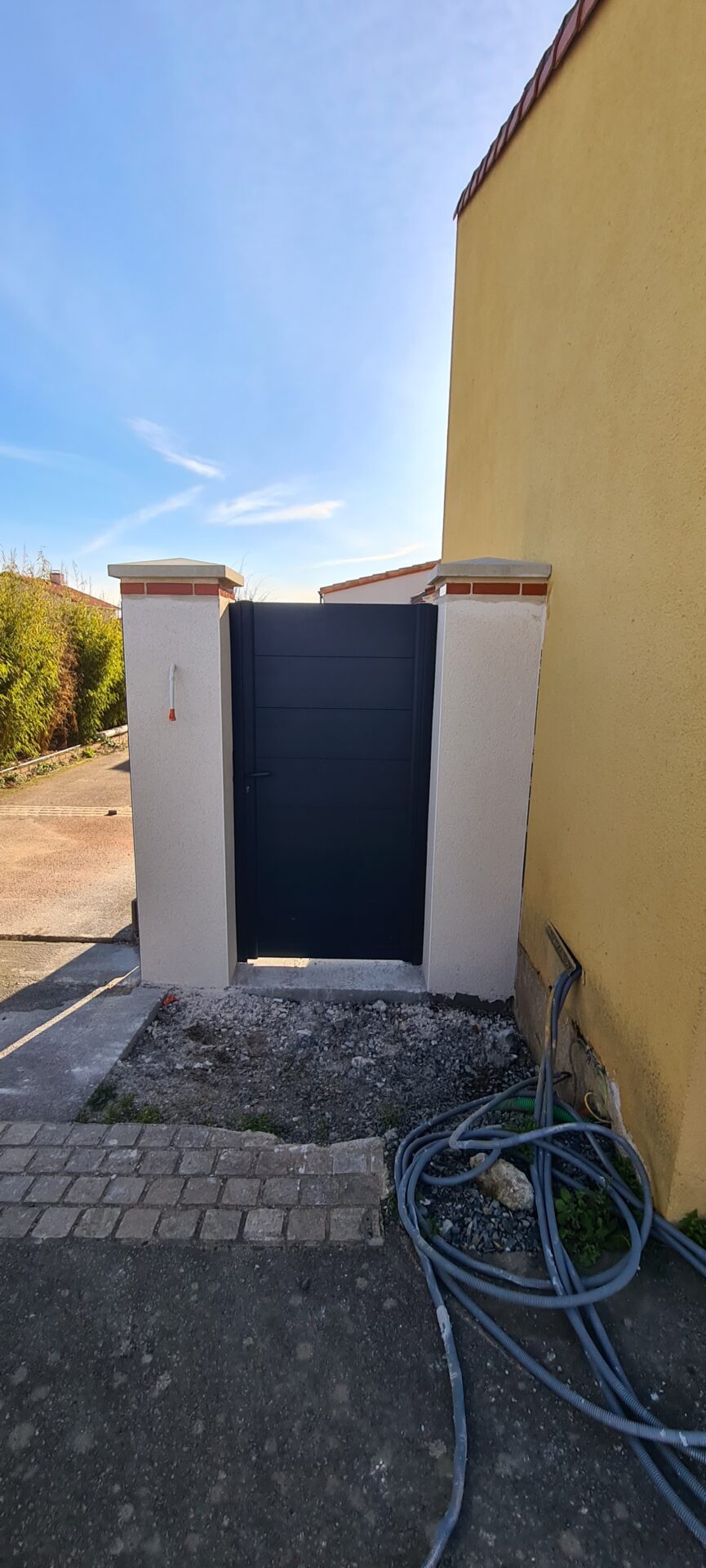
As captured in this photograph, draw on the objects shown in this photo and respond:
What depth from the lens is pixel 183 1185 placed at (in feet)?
7.36

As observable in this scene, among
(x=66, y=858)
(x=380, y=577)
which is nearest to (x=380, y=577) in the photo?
(x=380, y=577)

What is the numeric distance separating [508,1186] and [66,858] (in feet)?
16.7

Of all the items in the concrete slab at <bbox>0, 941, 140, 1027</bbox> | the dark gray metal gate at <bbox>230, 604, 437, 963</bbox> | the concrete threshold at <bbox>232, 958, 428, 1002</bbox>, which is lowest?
the concrete slab at <bbox>0, 941, 140, 1027</bbox>

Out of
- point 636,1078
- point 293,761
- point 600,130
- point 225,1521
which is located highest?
point 600,130

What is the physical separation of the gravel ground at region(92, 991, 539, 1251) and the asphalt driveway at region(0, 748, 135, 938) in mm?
1493

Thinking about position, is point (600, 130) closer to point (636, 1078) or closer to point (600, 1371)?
point (636, 1078)

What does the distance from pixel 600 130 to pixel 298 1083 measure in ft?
13.6

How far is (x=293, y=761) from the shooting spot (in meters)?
3.65

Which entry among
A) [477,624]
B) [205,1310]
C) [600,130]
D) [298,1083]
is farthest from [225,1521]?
[600,130]

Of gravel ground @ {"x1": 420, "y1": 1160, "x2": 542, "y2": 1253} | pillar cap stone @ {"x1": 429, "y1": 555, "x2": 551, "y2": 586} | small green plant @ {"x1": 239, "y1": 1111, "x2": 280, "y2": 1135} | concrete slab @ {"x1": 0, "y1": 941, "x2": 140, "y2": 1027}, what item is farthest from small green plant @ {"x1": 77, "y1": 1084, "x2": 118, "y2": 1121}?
pillar cap stone @ {"x1": 429, "y1": 555, "x2": 551, "y2": 586}

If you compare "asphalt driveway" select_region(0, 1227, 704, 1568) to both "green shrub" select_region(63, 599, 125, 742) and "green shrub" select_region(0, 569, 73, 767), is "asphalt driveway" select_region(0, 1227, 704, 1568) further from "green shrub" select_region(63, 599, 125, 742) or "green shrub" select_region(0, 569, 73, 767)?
"green shrub" select_region(63, 599, 125, 742)

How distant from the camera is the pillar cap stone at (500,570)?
3.07 metres

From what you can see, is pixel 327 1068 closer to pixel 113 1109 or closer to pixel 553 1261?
pixel 113 1109

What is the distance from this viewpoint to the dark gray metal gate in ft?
11.3
